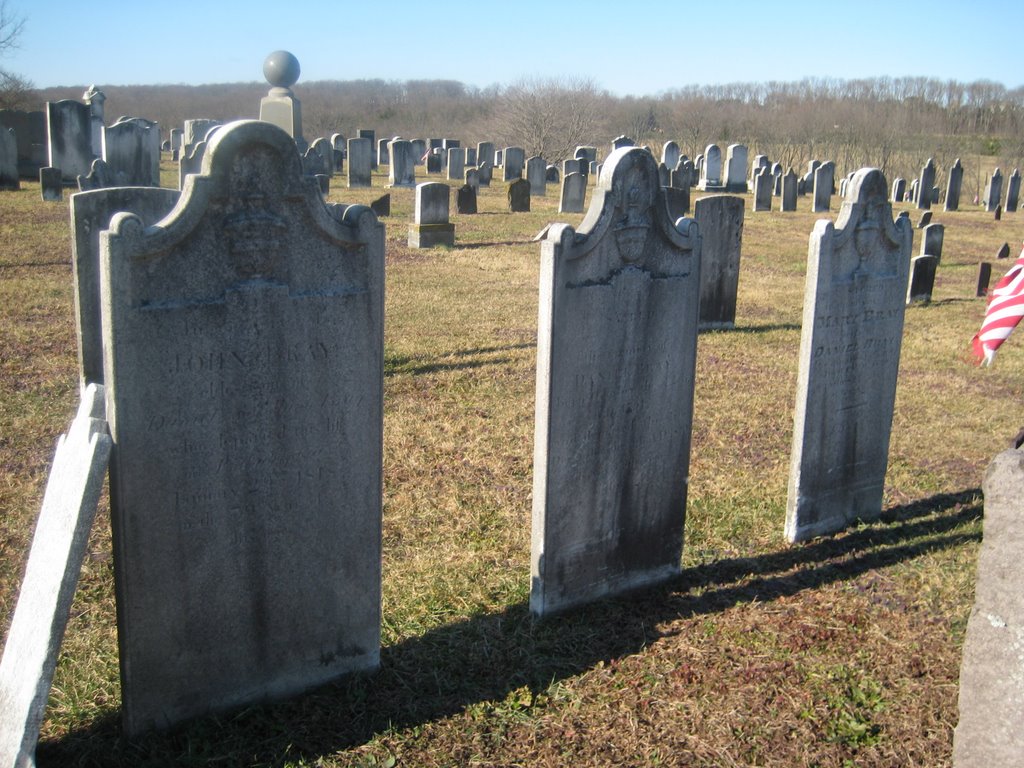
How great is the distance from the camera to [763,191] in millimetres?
26109

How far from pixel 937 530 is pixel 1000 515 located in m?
3.36

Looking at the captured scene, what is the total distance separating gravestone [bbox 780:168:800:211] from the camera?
26.3m

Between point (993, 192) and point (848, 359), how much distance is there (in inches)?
1128

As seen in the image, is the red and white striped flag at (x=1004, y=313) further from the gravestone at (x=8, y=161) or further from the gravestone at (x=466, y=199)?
the gravestone at (x=8, y=161)

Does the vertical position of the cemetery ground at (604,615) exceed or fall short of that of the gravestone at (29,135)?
it falls short

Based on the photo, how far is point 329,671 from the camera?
388 centimetres

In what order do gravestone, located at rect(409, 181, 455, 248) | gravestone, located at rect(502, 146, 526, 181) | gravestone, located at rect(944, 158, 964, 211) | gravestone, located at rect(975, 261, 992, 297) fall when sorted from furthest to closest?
1. gravestone, located at rect(502, 146, 526, 181)
2. gravestone, located at rect(944, 158, 964, 211)
3. gravestone, located at rect(409, 181, 455, 248)
4. gravestone, located at rect(975, 261, 992, 297)

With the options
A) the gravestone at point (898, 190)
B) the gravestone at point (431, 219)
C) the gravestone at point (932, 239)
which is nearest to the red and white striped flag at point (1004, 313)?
the gravestone at point (932, 239)

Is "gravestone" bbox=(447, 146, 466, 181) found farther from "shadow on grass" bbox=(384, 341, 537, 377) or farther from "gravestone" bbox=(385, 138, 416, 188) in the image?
"shadow on grass" bbox=(384, 341, 537, 377)

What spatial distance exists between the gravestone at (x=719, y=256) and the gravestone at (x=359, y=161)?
54.2ft

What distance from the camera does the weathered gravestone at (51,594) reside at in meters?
2.98

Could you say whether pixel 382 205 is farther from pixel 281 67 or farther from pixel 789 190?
pixel 789 190

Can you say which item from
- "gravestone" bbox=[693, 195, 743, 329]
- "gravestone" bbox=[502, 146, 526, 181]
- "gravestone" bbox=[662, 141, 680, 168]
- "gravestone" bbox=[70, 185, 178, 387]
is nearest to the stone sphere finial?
"gravestone" bbox=[693, 195, 743, 329]

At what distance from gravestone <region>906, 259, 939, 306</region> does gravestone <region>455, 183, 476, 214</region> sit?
11.1 m
